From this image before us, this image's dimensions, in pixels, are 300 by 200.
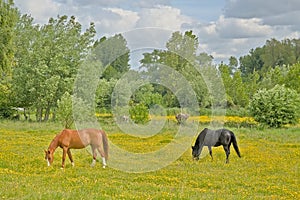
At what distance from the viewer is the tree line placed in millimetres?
26391

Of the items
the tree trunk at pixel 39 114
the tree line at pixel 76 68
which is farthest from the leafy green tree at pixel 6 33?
the tree trunk at pixel 39 114

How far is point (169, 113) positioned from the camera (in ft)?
144

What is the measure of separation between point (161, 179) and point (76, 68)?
38.5 m

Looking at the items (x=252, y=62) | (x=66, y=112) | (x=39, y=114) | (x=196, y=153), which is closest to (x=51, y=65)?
(x=39, y=114)

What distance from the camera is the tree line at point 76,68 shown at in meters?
26.4

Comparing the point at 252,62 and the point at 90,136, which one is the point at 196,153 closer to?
the point at 90,136

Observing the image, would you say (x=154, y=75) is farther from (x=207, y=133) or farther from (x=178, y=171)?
(x=178, y=171)

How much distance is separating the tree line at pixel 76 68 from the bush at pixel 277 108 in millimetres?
4409

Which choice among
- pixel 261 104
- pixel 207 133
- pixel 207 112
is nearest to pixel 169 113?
pixel 207 112

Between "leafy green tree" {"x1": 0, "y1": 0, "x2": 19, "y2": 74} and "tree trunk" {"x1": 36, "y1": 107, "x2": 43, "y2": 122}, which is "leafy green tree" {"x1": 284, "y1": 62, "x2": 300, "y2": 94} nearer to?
"tree trunk" {"x1": 36, "y1": 107, "x2": 43, "y2": 122}

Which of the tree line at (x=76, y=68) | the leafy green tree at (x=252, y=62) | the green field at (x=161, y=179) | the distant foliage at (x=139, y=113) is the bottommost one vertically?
the green field at (x=161, y=179)

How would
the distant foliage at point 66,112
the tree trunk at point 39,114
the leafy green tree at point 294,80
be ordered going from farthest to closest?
the leafy green tree at point 294,80 < the tree trunk at point 39,114 < the distant foliage at point 66,112

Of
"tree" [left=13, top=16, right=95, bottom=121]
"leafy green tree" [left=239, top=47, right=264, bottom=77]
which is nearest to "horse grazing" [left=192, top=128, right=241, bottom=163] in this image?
"tree" [left=13, top=16, right=95, bottom=121]

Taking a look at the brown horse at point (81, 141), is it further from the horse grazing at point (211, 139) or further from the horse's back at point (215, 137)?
the horse's back at point (215, 137)
